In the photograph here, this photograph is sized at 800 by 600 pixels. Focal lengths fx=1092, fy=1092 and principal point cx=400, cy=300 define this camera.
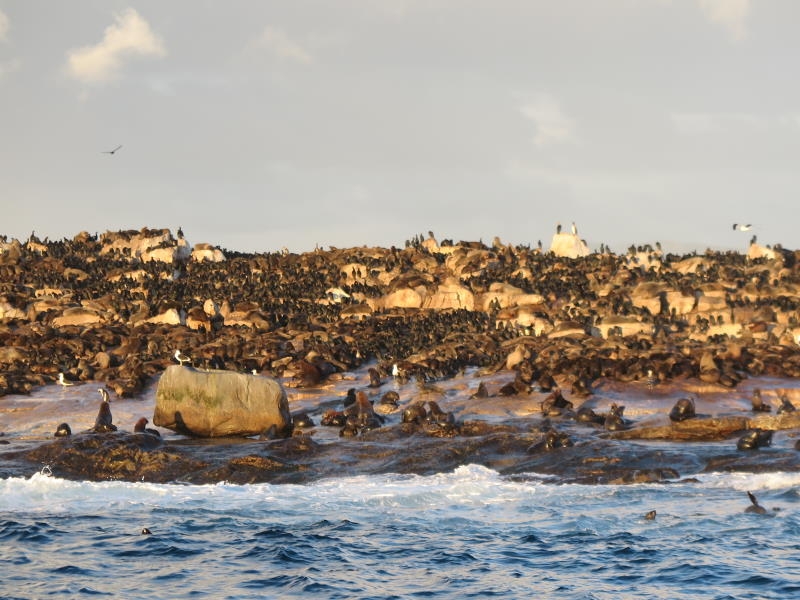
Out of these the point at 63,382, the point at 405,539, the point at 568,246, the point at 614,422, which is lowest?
the point at 405,539

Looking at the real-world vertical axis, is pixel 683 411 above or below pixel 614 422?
above

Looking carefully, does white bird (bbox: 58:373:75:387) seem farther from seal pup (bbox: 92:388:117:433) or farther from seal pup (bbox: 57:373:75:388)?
seal pup (bbox: 92:388:117:433)

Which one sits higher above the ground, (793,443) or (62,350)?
(62,350)

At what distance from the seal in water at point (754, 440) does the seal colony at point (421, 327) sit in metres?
0.05

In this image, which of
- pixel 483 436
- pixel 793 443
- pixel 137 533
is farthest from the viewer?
pixel 483 436

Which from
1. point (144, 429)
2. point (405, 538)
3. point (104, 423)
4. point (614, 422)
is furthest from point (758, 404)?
point (104, 423)

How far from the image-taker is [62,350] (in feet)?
153

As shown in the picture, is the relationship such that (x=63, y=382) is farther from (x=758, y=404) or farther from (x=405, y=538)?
(x=405, y=538)

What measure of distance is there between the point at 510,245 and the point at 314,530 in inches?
1794

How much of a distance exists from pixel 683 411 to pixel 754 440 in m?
4.08

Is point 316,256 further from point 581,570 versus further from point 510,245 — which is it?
point 581,570

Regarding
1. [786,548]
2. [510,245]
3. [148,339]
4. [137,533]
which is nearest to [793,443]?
[786,548]

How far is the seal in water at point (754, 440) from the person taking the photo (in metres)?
25.2

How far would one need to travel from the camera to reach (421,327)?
164ft
